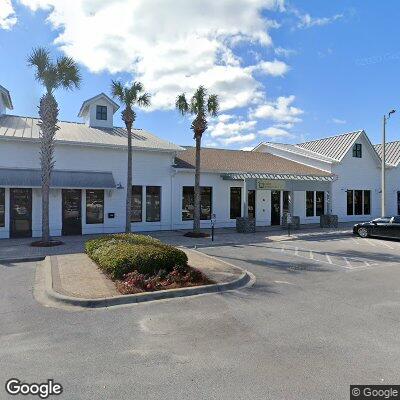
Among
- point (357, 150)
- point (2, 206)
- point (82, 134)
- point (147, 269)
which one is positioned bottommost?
point (147, 269)

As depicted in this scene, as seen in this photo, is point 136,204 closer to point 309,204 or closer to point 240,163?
point 240,163

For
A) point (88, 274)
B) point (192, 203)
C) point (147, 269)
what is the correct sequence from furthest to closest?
point (192, 203) → point (88, 274) → point (147, 269)

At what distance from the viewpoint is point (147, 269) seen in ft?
30.2

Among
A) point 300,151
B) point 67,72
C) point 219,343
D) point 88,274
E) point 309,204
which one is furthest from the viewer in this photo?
point 300,151

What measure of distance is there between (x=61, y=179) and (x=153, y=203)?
5169mm

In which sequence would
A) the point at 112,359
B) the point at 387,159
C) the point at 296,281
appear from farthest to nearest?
the point at 387,159
the point at 296,281
the point at 112,359

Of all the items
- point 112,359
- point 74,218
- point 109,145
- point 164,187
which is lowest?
point 112,359

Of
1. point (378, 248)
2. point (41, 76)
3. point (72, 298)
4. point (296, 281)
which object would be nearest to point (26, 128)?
point (41, 76)

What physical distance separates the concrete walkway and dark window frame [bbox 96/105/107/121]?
1199 centimetres

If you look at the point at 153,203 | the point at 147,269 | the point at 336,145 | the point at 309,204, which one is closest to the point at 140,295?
the point at 147,269

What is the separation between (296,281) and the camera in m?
9.66

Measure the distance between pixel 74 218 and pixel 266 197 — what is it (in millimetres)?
12096

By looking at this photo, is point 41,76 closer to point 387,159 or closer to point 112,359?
point 112,359

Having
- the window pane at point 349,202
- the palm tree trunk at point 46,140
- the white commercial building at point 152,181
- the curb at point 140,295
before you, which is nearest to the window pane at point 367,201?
the white commercial building at point 152,181
